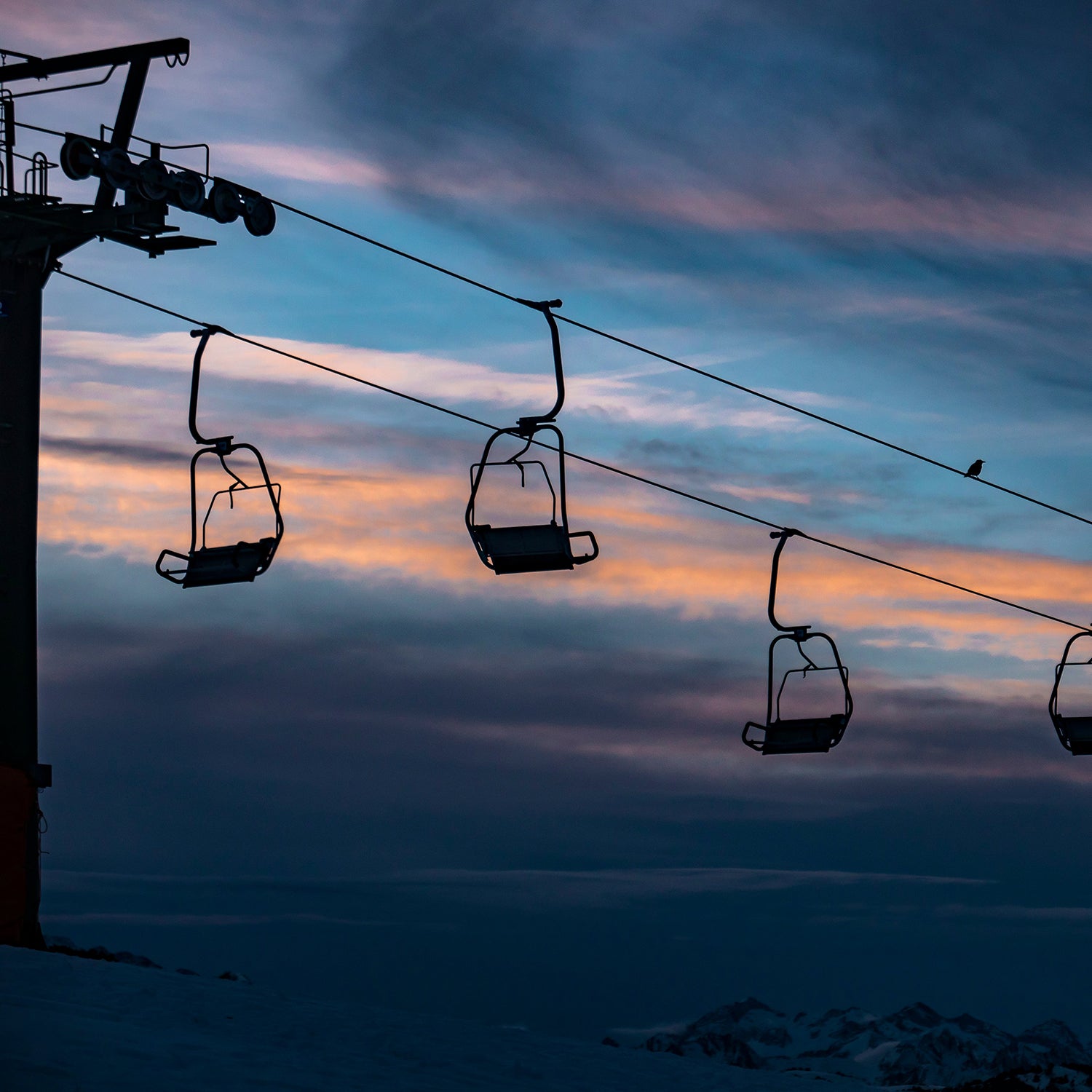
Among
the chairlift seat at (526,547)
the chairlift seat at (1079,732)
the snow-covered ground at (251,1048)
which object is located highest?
the chairlift seat at (526,547)

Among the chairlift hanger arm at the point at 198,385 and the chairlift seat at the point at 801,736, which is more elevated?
the chairlift hanger arm at the point at 198,385

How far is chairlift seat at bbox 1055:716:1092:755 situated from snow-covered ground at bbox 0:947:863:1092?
6960mm

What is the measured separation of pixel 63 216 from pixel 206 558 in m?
8.59

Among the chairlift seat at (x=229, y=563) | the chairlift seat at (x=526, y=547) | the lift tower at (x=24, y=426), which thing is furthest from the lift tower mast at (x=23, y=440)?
the chairlift seat at (x=526, y=547)

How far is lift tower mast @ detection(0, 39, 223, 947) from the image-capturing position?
952 inches

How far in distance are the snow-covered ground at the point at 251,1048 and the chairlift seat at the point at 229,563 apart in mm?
5038

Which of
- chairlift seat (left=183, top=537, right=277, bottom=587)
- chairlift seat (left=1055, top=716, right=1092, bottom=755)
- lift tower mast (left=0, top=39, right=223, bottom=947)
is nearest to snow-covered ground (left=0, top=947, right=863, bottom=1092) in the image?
lift tower mast (left=0, top=39, right=223, bottom=947)

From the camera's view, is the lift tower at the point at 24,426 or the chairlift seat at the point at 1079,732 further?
the lift tower at the point at 24,426

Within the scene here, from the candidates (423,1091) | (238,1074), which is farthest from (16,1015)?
(423,1091)

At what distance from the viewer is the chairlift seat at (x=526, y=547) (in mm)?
15125

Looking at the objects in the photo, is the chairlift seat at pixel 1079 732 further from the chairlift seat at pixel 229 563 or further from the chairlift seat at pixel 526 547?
the chairlift seat at pixel 229 563

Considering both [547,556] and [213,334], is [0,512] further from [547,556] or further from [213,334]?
[547,556]

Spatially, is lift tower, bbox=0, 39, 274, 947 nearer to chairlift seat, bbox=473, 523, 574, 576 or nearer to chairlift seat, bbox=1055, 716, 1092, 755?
chairlift seat, bbox=473, 523, 574, 576

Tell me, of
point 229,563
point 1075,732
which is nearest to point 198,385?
point 229,563
